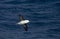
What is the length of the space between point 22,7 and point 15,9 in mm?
619

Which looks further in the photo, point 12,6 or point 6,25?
point 12,6

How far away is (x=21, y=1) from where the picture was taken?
2728 centimetres

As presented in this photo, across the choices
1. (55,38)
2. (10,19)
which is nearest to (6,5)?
(10,19)

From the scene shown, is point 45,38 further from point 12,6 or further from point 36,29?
point 12,6

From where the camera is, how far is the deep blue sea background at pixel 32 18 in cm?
2258

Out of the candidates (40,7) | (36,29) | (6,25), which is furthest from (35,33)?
(40,7)

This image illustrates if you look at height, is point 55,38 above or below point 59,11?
below

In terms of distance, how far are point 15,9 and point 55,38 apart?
5129 millimetres

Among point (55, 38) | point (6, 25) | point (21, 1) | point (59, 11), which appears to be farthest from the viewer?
Result: point (21, 1)

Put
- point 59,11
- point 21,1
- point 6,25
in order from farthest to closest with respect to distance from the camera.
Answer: point 21,1 < point 59,11 < point 6,25

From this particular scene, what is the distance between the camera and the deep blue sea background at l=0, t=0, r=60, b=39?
889 inches

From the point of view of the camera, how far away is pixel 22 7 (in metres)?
26.1

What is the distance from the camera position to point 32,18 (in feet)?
79.7

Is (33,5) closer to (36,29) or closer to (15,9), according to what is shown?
(15,9)
